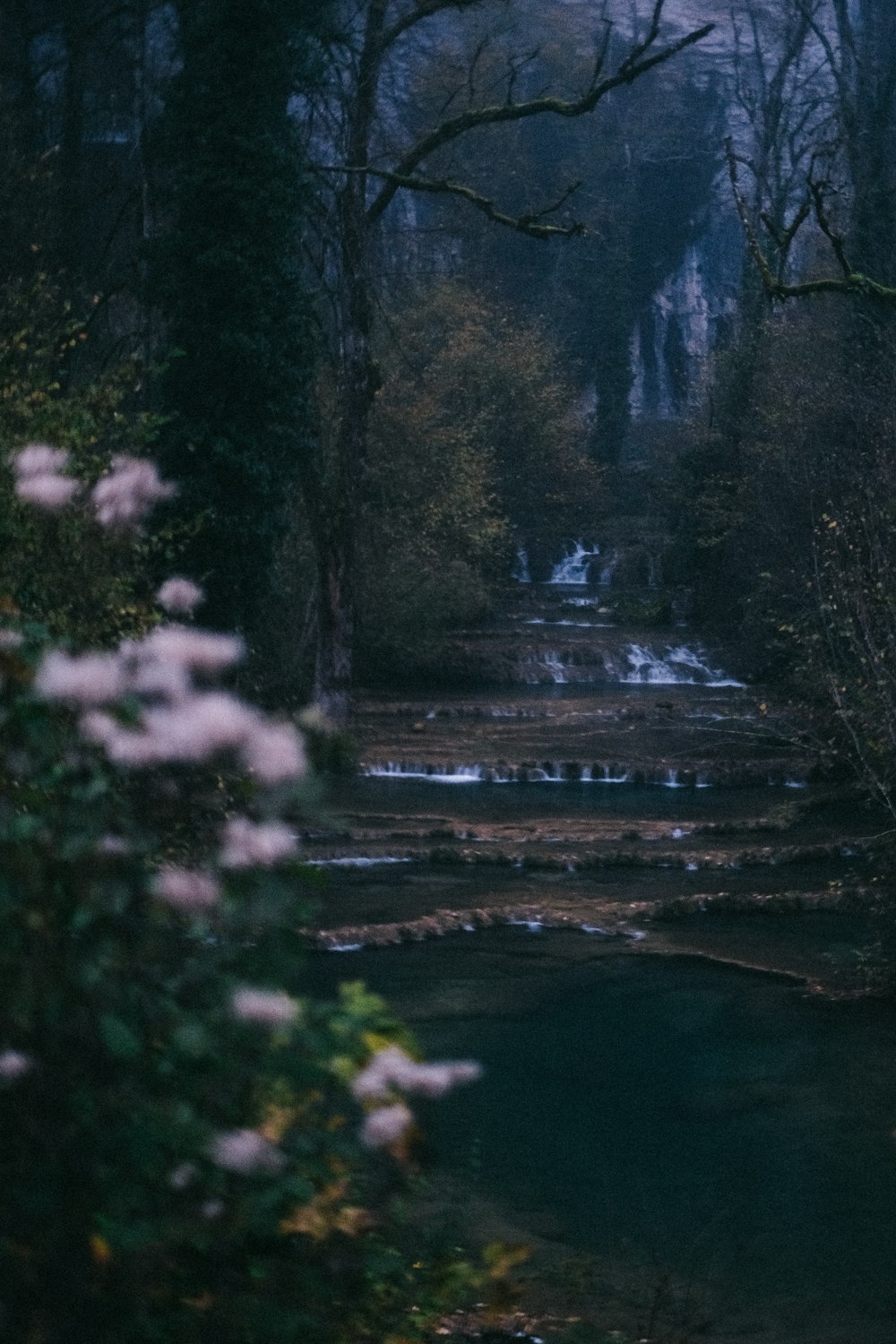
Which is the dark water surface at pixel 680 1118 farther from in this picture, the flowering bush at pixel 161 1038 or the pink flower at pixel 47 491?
the pink flower at pixel 47 491

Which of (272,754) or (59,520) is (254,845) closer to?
(272,754)

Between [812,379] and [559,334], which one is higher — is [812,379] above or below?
below

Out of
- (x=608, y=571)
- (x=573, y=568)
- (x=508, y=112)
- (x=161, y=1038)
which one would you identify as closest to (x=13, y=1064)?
(x=161, y=1038)

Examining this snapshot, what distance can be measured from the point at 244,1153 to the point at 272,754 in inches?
26.3

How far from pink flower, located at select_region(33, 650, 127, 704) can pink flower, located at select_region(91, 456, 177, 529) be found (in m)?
1.01

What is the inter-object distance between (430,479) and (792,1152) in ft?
80.9

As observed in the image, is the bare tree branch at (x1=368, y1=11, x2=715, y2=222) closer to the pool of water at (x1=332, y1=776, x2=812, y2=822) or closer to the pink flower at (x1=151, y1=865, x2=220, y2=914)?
the pool of water at (x1=332, y1=776, x2=812, y2=822)

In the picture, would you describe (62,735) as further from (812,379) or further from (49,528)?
(812,379)

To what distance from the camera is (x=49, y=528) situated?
3674 millimetres

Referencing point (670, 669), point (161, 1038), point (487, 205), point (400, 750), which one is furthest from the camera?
point (670, 669)

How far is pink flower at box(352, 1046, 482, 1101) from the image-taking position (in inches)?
115

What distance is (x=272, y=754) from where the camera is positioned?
2680 mm

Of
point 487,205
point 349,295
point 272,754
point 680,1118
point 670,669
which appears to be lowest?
point 680,1118

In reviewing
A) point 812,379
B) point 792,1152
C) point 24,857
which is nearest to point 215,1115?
point 24,857
